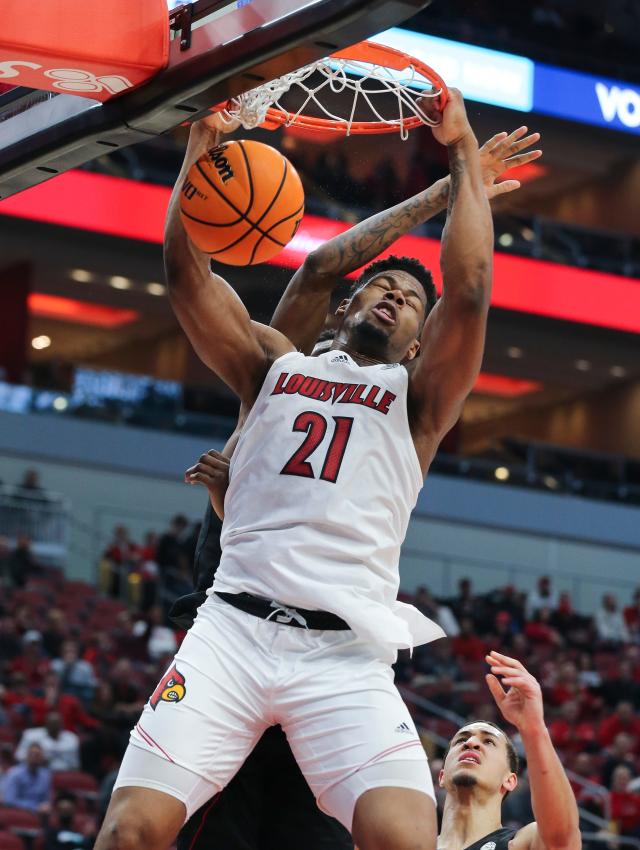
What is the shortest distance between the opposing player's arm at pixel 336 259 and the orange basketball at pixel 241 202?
1.97ft

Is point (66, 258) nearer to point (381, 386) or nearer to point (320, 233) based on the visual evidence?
point (320, 233)

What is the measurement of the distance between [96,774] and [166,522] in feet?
30.4

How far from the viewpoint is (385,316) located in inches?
163

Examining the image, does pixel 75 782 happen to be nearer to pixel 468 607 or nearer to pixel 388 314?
pixel 388 314

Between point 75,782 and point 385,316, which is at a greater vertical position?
point 385,316

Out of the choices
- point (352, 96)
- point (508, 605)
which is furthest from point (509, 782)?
point (508, 605)

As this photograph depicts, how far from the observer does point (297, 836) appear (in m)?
4.17

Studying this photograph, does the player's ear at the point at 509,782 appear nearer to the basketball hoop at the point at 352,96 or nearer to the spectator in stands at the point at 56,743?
the basketball hoop at the point at 352,96

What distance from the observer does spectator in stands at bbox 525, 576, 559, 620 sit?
66.1 feet

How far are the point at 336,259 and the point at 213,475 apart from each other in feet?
3.27

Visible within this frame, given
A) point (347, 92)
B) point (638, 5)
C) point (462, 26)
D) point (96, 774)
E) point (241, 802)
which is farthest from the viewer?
point (638, 5)

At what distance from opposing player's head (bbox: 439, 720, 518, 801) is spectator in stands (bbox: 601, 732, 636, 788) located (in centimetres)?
907

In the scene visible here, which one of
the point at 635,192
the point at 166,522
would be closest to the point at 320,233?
the point at 166,522

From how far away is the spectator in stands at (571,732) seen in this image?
14.9 meters
